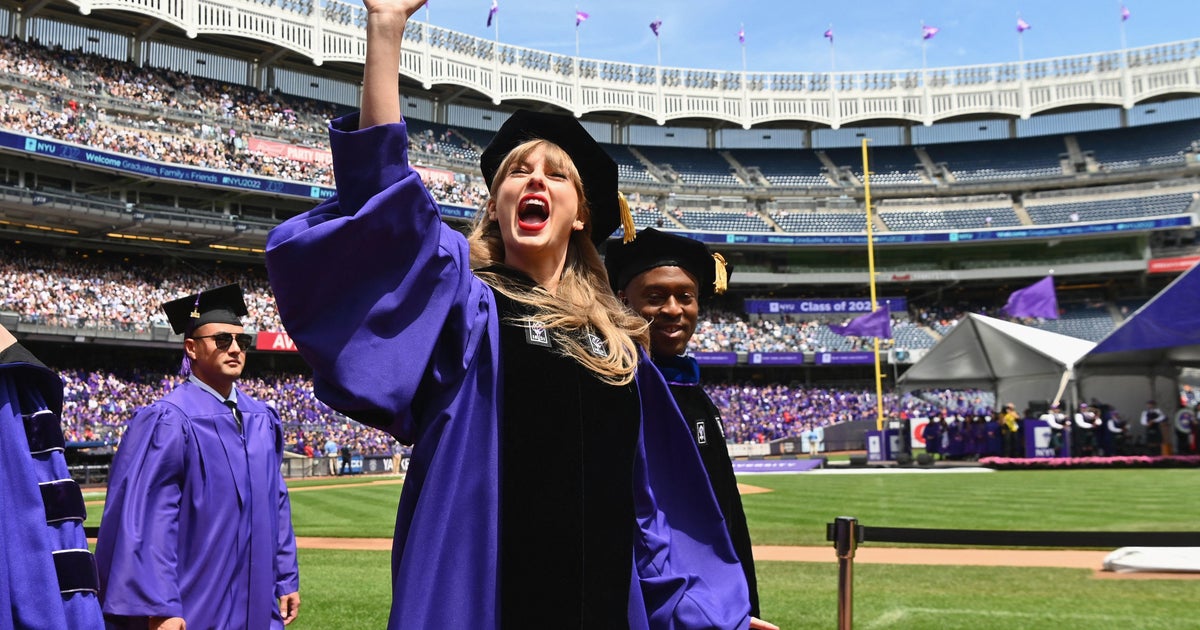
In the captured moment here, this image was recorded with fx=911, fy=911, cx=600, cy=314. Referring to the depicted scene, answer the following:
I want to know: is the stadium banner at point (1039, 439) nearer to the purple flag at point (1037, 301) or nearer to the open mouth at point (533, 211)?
the purple flag at point (1037, 301)

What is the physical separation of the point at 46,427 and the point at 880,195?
5453cm

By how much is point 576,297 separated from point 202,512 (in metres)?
2.73

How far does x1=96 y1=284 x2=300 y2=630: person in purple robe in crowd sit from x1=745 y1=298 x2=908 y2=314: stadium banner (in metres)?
47.5

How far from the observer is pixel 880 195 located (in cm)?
5362

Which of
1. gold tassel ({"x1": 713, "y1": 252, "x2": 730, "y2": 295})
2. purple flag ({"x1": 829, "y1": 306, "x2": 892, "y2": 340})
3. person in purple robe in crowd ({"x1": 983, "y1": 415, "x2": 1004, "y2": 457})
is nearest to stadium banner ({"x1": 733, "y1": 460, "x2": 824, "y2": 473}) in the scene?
purple flag ({"x1": 829, "y1": 306, "x2": 892, "y2": 340})

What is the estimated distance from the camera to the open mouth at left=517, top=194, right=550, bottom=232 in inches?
89.4

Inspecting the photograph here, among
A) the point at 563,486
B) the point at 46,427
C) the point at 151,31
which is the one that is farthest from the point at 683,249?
the point at 151,31

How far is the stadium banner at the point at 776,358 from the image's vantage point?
152 feet

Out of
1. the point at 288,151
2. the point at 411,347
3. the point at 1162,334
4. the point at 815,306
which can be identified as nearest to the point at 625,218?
the point at 411,347

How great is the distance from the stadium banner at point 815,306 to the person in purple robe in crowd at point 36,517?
49366 mm

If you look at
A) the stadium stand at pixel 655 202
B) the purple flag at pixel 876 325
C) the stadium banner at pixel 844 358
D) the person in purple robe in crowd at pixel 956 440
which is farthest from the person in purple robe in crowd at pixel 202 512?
the stadium banner at pixel 844 358

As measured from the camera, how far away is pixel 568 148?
2445 mm

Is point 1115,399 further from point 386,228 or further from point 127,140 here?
point 127,140

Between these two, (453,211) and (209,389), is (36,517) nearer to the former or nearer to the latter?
(209,389)
